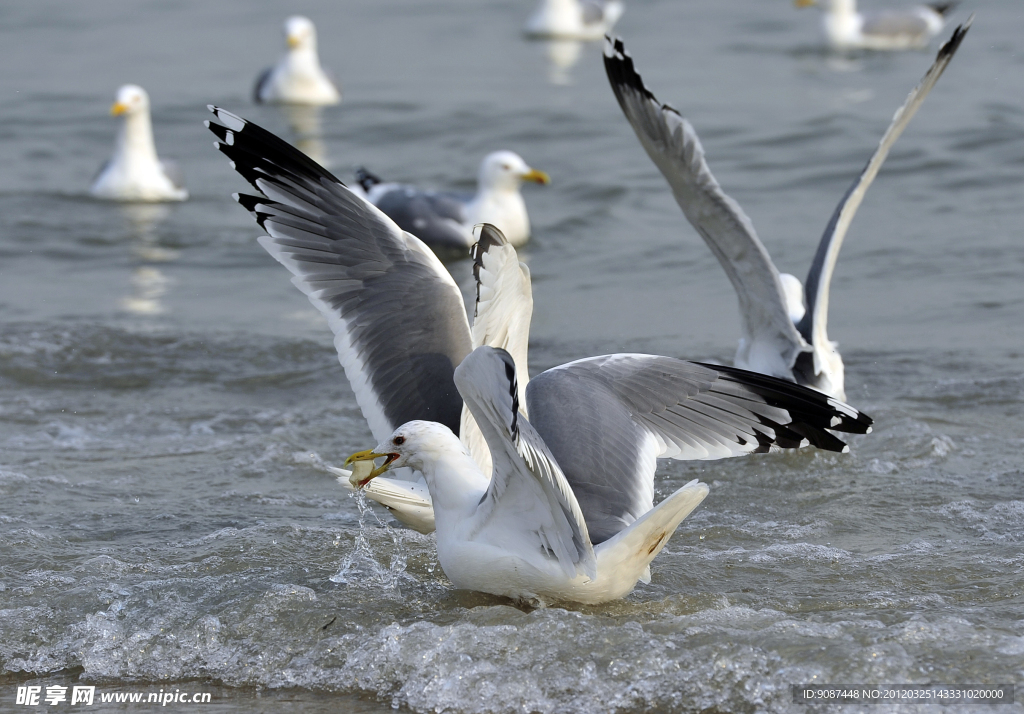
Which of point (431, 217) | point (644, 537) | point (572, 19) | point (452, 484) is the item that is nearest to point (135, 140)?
point (431, 217)

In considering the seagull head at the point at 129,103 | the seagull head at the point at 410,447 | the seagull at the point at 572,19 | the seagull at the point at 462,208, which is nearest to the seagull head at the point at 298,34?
the seagull head at the point at 129,103

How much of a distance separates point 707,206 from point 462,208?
477cm

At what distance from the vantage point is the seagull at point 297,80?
47.7 ft

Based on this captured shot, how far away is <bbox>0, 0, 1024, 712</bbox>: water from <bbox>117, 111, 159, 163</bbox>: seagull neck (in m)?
0.51

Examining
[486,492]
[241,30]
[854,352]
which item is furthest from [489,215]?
[241,30]

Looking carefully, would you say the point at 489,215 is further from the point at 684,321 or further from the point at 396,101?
Result: the point at 396,101

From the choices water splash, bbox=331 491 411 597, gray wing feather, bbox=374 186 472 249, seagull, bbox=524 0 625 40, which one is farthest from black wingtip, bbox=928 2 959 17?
water splash, bbox=331 491 411 597

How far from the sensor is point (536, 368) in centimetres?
701

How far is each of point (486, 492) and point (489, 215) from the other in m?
6.02

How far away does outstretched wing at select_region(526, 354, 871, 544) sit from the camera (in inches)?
163

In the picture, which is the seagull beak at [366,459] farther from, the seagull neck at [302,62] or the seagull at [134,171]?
the seagull neck at [302,62]

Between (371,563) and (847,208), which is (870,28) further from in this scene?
(371,563)

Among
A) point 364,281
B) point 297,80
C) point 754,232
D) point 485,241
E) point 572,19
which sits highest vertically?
point 485,241

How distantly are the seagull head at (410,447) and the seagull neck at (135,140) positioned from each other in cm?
789
